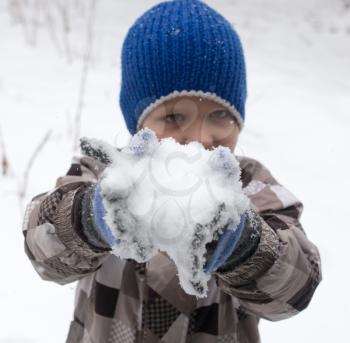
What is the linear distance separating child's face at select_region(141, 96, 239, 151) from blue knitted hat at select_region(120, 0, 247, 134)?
0.6 inches

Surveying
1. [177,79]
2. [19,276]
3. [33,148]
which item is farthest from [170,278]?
[33,148]

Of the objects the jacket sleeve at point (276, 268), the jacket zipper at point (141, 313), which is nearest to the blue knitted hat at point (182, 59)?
the jacket sleeve at point (276, 268)

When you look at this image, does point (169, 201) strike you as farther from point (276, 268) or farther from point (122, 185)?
point (276, 268)

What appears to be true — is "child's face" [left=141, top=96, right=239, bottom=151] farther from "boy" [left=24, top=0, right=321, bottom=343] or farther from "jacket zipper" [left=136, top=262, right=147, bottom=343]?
"jacket zipper" [left=136, top=262, right=147, bottom=343]

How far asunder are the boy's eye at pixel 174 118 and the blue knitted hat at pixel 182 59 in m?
0.06

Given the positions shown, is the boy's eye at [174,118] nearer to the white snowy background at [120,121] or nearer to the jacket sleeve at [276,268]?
the jacket sleeve at [276,268]

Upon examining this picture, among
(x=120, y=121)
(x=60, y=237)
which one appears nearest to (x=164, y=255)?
(x=60, y=237)

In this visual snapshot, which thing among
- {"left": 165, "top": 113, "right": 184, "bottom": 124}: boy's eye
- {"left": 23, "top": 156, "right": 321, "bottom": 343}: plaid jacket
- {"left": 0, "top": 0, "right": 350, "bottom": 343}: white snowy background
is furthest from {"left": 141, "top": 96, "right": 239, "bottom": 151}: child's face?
{"left": 0, "top": 0, "right": 350, "bottom": 343}: white snowy background

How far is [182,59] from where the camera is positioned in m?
0.95

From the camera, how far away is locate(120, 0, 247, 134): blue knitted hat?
0.95 metres

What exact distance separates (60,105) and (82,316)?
6.58 ft

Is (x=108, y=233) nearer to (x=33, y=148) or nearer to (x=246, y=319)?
(x=246, y=319)

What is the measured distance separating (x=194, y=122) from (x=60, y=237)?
1.16 feet

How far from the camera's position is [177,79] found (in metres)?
0.95
